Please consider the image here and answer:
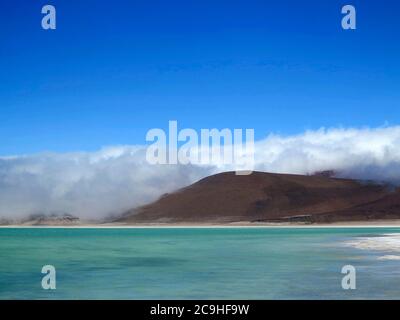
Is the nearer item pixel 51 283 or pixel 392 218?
pixel 51 283

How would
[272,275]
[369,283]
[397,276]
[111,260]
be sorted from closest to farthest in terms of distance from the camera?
[369,283]
[397,276]
[272,275]
[111,260]

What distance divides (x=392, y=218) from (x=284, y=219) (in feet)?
65.1

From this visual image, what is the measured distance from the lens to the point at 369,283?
43.7 feet

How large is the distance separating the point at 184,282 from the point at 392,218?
61324 millimetres

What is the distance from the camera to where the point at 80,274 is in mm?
16984
